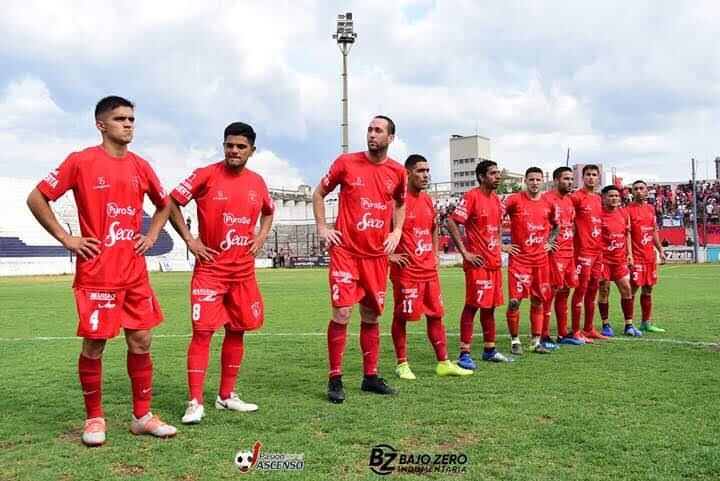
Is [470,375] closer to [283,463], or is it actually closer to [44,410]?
[283,463]

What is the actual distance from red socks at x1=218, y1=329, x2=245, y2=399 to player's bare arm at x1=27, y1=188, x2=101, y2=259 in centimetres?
150

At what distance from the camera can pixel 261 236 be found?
5875 mm

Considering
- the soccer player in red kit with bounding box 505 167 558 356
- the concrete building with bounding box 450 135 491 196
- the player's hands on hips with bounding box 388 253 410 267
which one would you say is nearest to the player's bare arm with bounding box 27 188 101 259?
the player's hands on hips with bounding box 388 253 410 267

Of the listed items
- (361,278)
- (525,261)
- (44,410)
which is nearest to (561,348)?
(525,261)

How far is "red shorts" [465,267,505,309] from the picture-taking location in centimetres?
789

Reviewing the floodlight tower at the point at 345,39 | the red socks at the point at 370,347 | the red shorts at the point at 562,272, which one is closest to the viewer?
the red socks at the point at 370,347

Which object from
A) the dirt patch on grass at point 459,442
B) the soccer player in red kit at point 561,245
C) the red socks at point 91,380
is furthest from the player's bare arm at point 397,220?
the soccer player in red kit at point 561,245

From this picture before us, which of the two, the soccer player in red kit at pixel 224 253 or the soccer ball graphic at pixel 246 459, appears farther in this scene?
the soccer player in red kit at pixel 224 253

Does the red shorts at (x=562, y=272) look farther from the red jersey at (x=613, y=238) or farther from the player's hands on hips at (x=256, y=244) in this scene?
the player's hands on hips at (x=256, y=244)

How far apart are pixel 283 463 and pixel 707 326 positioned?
357 inches

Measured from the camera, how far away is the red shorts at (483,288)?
7.89 m

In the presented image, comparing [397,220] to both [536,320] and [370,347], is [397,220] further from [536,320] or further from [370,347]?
[536,320]

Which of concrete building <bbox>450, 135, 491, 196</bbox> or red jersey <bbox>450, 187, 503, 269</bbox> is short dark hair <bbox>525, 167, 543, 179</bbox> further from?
concrete building <bbox>450, 135, 491, 196</bbox>

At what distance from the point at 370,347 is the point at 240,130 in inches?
96.4
